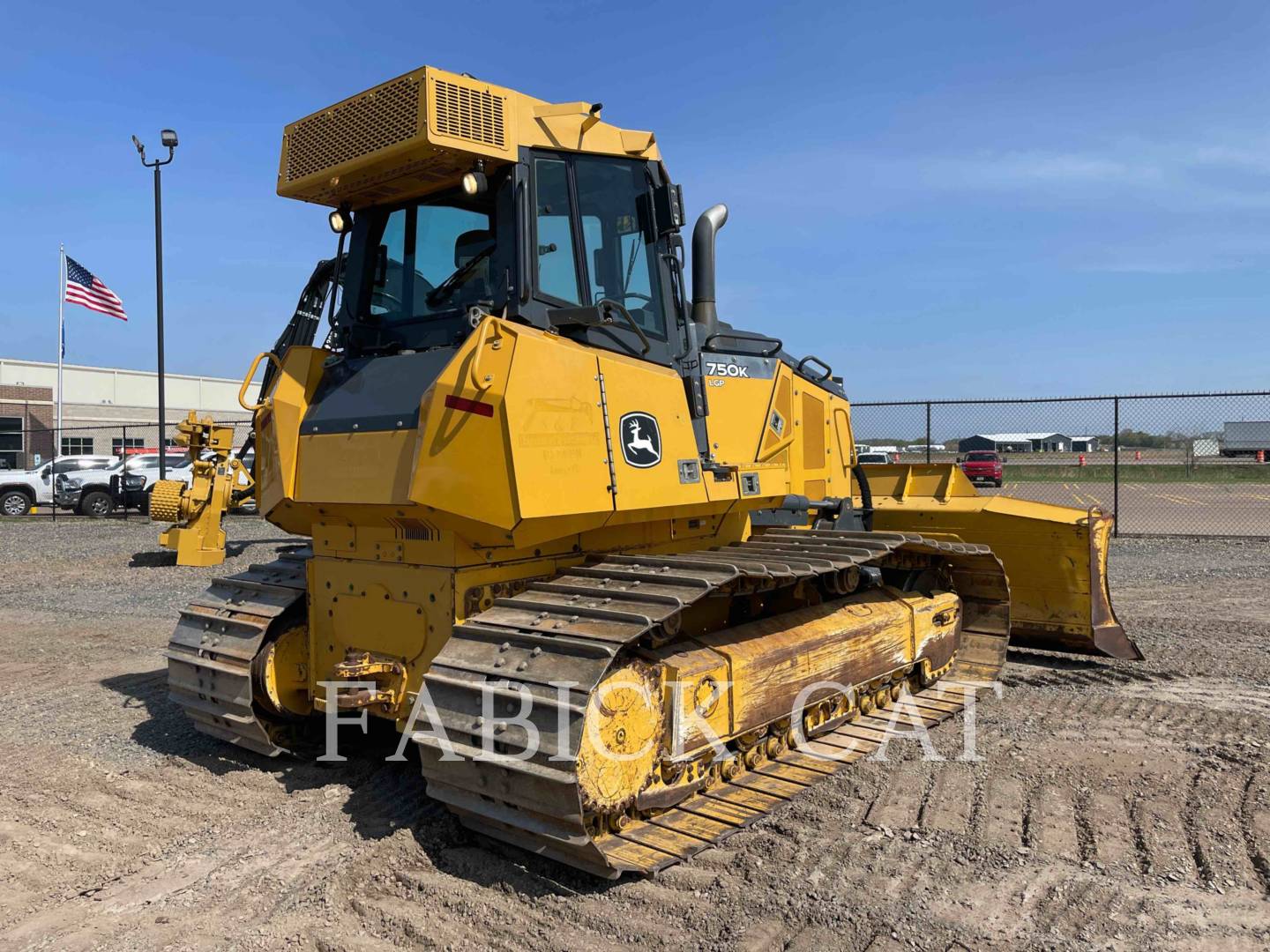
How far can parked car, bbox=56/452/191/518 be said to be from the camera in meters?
23.4

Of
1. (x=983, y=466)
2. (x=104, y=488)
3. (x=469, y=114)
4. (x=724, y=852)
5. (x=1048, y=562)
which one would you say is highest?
(x=469, y=114)

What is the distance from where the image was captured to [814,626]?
5.35m

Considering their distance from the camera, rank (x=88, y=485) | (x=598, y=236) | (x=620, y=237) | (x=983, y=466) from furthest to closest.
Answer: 1. (x=983, y=466)
2. (x=88, y=485)
3. (x=620, y=237)
4. (x=598, y=236)

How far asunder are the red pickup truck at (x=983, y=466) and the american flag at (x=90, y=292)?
24158 mm

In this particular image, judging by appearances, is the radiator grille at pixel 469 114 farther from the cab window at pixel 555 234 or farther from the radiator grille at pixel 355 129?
the cab window at pixel 555 234

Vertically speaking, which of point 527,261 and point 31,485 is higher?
point 527,261

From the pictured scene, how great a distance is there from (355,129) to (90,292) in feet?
87.3

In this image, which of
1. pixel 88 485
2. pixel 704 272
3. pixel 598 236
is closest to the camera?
pixel 598 236

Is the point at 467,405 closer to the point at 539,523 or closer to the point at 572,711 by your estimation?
the point at 539,523

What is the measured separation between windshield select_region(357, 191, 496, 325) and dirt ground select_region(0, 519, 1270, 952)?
2.54 meters

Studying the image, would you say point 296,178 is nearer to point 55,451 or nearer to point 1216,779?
point 1216,779

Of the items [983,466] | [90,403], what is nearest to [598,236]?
[983,466]

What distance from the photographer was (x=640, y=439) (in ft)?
15.1

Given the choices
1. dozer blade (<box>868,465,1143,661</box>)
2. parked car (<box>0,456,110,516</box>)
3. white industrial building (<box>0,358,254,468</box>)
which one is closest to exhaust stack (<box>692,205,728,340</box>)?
dozer blade (<box>868,465,1143,661</box>)
